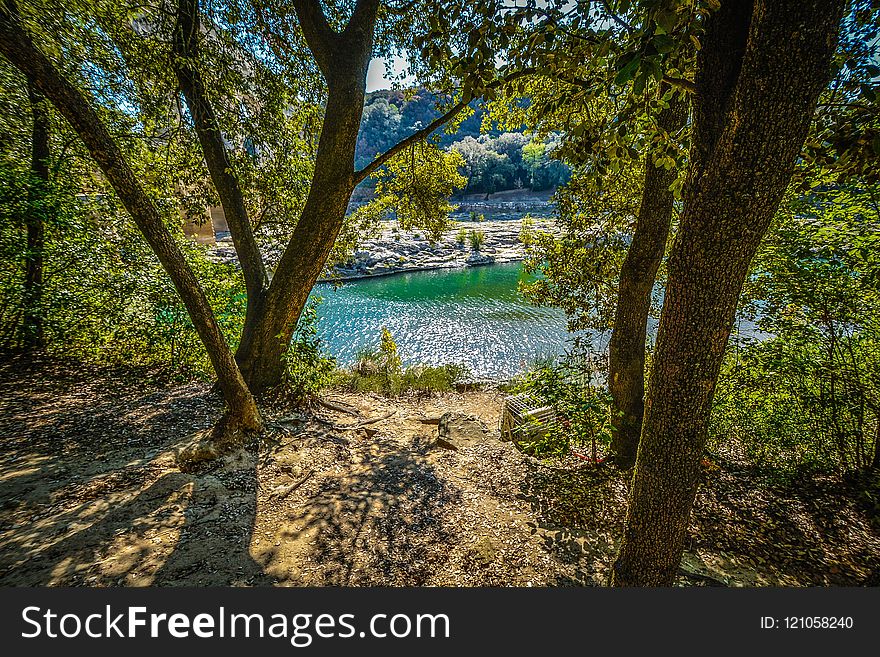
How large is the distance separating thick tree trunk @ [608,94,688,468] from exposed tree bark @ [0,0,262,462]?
13.8 ft

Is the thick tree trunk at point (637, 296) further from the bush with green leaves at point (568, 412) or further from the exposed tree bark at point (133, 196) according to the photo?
the exposed tree bark at point (133, 196)

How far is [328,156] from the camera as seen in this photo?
449 cm

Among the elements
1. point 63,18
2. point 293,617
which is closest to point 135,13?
point 63,18

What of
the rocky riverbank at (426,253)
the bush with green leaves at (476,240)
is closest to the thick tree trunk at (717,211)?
the rocky riverbank at (426,253)

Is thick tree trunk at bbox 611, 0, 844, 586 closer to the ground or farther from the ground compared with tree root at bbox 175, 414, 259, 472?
farther from the ground

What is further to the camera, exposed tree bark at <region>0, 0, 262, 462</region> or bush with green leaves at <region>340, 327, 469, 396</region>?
bush with green leaves at <region>340, 327, 469, 396</region>

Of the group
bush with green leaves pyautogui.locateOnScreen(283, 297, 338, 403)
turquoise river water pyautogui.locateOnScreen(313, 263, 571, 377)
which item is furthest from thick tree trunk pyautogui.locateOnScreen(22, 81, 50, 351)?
turquoise river water pyautogui.locateOnScreen(313, 263, 571, 377)

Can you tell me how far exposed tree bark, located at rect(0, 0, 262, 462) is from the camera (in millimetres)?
2408

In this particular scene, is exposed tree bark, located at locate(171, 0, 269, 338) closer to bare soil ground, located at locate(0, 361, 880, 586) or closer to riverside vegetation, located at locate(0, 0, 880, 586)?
riverside vegetation, located at locate(0, 0, 880, 586)

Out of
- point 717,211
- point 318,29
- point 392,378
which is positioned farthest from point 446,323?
point 717,211

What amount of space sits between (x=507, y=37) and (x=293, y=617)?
3.61 meters

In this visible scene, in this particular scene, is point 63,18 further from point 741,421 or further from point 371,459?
point 741,421

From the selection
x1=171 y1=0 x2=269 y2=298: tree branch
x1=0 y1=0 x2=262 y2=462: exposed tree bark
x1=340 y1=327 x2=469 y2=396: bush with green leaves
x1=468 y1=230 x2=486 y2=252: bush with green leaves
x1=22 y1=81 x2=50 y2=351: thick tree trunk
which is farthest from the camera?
x1=468 y1=230 x2=486 y2=252: bush with green leaves

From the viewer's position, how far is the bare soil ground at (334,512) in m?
2.69
